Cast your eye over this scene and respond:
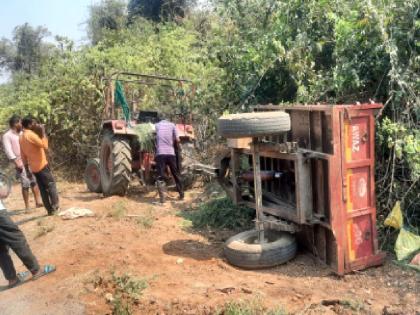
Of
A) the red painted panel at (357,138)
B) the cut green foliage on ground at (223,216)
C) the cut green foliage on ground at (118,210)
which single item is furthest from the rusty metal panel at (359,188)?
Result: the cut green foliage on ground at (118,210)

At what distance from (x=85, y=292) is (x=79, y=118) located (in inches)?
363

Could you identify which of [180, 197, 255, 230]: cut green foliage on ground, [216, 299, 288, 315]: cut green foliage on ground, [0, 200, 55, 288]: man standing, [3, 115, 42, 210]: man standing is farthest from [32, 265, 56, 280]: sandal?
[3, 115, 42, 210]: man standing

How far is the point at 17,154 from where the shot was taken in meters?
9.73

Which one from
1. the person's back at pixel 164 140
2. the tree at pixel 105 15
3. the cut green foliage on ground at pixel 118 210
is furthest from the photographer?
the tree at pixel 105 15

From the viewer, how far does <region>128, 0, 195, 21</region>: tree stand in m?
24.8

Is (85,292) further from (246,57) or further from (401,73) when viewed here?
(246,57)

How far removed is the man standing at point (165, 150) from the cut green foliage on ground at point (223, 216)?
167cm

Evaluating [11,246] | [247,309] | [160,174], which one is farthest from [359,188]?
[160,174]

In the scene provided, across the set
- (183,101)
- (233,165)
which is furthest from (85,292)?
(183,101)

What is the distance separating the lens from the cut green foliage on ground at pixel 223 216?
7.10 metres

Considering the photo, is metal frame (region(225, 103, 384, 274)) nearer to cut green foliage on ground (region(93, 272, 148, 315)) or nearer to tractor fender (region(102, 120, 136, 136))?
cut green foliage on ground (region(93, 272, 148, 315))

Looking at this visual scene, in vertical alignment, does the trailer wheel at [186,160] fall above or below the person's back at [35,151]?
below

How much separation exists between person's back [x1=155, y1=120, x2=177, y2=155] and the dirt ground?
5.73 ft

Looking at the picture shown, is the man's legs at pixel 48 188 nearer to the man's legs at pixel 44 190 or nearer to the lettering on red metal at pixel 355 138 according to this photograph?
the man's legs at pixel 44 190
